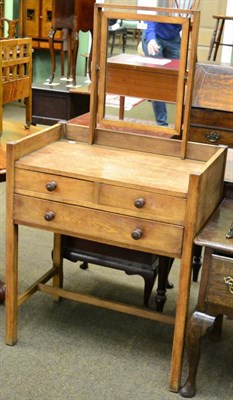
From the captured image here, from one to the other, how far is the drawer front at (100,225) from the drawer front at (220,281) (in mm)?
140

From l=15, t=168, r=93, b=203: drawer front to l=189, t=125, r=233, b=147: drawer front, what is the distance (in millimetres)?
1617

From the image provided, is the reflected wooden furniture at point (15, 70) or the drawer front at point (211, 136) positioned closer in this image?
the reflected wooden furniture at point (15, 70)

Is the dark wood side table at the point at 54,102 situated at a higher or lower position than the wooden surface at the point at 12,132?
lower

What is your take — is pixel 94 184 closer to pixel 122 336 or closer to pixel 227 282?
pixel 227 282

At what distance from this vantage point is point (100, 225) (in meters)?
2.37

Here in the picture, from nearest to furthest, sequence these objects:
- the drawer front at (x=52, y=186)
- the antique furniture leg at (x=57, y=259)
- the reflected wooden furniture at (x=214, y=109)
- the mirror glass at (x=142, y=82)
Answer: the drawer front at (x=52, y=186)
the mirror glass at (x=142, y=82)
the antique furniture leg at (x=57, y=259)
the reflected wooden furniture at (x=214, y=109)

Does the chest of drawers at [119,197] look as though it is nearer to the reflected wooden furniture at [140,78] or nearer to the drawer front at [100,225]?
the drawer front at [100,225]

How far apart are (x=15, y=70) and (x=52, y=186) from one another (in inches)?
46.1

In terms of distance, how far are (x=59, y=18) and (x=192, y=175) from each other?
4088 mm

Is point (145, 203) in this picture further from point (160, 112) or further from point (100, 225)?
point (160, 112)

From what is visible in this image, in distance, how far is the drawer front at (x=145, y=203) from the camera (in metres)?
2.24

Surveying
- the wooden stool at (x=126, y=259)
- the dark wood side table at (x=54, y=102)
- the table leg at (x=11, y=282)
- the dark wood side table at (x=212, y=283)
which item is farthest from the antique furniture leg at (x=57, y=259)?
the dark wood side table at (x=54, y=102)

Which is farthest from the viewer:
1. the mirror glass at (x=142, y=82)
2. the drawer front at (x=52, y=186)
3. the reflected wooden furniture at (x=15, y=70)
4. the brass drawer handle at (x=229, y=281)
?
the reflected wooden furniture at (x=15, y=70)

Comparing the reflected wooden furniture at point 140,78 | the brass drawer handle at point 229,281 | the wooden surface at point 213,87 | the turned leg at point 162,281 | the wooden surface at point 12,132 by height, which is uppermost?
the reflected wooden furniture at point 140,78
